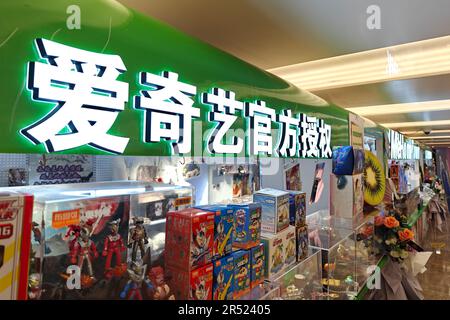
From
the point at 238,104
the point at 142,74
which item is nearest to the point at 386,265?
the point at 238,104

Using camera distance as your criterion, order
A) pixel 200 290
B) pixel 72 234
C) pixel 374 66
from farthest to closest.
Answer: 1. pixel 374 66
2. pixel 200 290
3. pixel 72 234

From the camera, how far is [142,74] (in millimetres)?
1225

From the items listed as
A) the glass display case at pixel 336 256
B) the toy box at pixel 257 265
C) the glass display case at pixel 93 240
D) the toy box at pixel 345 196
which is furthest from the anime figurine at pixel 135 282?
the toy box at pixel 345 196

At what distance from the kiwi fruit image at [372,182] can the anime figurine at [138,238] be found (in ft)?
7.98

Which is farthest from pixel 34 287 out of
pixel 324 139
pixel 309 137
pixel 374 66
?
pixel 374 66

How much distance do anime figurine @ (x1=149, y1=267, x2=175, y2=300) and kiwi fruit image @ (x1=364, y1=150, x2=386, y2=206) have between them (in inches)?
94.1

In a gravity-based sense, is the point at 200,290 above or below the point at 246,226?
below

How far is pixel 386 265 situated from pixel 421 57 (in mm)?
1923

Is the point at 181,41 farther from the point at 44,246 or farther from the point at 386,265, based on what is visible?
the point at 386,265

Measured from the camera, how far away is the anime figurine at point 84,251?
861 mm

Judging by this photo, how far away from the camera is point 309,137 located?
108 inches

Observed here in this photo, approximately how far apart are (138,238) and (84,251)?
0.74 feet

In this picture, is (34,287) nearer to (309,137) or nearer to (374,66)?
(309,137)

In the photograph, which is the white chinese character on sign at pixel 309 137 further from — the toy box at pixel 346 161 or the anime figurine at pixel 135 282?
the anime figurine at pixel 135 282
